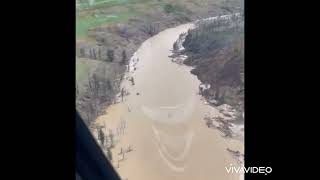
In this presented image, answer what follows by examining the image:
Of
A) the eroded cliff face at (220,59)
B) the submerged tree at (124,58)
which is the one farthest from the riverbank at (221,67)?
the submerged tree at (124,58)

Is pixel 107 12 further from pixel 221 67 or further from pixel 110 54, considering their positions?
pixel 221 67

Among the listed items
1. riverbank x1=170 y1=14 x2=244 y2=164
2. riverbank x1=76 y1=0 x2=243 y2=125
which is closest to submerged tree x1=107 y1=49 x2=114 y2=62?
riverbank x1=76 y1=0 x2=243 y2=125

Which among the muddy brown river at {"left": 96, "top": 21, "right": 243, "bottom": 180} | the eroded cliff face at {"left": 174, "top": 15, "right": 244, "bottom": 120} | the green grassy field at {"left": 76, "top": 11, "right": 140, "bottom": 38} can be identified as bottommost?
the muddy brown river at {"left": 96, "top": 21, "right": 243, "bottom": 180}

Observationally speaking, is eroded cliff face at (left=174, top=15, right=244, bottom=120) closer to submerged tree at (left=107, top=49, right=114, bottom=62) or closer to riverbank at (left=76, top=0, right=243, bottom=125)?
riverbank at (left=76, top=0, right=243, bottom=125)

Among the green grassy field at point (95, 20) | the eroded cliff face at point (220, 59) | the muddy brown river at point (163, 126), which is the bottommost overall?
the muddy brown river at point (163, 126)

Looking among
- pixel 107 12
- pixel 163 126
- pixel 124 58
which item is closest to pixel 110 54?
pixel 124 58

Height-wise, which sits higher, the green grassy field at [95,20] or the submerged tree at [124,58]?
the green grassy field at [95,20]

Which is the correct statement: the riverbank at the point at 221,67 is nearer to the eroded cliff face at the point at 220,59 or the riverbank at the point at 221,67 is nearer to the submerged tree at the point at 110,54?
the eroded cliff face at the point at 220,59

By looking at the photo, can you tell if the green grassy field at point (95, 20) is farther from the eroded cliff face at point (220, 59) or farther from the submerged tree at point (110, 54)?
the eroded cliff face at point (220, 59)

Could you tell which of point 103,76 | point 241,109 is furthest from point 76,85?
point 241,109
